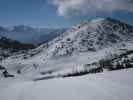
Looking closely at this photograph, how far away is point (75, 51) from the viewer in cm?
16500

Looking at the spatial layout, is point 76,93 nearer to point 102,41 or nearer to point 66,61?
point 66,61

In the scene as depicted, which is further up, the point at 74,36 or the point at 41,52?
the point at 74,36

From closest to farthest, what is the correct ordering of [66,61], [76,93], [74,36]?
1. [76,93]
2. [66,61]
3. [74,36]

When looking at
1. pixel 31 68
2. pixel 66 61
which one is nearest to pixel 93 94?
pixel 31 68

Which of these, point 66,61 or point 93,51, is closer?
point 66,61

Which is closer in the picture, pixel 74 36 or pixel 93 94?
pixel 93 94

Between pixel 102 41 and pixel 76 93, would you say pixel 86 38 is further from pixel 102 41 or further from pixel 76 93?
pixel 76 93

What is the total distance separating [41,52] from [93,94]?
605 ft

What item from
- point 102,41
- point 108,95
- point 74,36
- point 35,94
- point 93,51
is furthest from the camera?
point 74,36

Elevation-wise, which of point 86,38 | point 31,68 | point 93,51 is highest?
point 86,38

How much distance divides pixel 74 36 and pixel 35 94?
191 meters

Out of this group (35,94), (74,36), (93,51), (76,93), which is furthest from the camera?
(74,36)

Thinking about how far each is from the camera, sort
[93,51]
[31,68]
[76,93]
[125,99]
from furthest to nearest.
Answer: [93,51] → [31,68] → [76,93] → [125,99]

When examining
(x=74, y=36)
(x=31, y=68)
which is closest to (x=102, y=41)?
(x=74, y=36)
